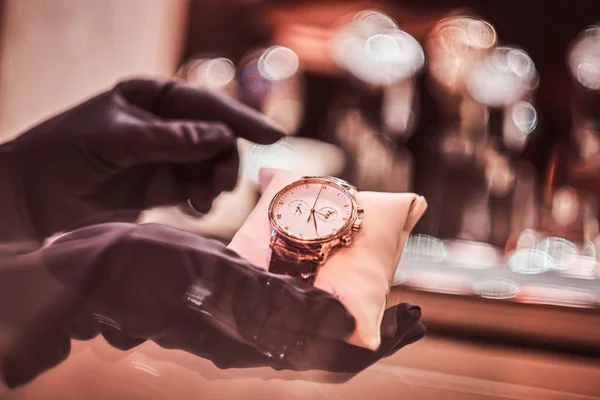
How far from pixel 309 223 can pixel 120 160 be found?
0.76 feet

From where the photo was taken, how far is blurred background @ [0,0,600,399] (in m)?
0.66

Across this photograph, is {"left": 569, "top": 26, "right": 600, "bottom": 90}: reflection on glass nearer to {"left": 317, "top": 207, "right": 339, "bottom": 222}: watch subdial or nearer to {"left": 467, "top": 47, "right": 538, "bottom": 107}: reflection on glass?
{"left": 467, "top": 47, "right": 538, "bottom": 107}: reflection on glass

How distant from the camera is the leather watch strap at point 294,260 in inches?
17.0

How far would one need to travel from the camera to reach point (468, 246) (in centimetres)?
88

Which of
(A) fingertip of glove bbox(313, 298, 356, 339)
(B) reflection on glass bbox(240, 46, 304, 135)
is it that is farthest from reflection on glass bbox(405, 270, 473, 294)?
(B) reflection on glass bbox(240, 46, 304, 135)

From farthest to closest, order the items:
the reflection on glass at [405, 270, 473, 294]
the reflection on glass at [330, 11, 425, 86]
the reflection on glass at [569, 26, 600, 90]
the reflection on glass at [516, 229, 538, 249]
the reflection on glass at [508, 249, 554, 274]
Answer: the reflection on glass at [330, 11, 425, 86] → the reflection on glass at [569, 26, 600, 90] → the reflection on glass at [516, 229, 538, 249] → the reflection on glass at [508, 249, 554, 274] → the reflection on glass at [405, 270, 473, 294]

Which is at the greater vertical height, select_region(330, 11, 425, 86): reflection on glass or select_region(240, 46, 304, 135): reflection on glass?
select_region(330, 11, 425, 86): reflection on glass

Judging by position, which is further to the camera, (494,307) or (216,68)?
(216,68)

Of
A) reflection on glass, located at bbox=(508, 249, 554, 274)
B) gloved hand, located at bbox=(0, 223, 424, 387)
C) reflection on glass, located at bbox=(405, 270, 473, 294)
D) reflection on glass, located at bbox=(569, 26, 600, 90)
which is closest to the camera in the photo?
Result: gloved hand, located at bbox=(0, 223, 424, 387)

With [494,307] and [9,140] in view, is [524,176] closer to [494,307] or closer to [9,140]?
[494,307]

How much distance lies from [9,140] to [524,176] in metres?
0.87

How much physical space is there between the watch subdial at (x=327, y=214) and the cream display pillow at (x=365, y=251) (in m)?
0.03

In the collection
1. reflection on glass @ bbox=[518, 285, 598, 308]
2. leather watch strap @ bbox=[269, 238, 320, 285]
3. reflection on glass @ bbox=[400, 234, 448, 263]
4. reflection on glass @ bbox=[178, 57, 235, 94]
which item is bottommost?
reflection on glass @ bbox=[178, 57, 235, 94]

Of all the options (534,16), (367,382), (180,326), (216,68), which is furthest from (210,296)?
(534,16)
